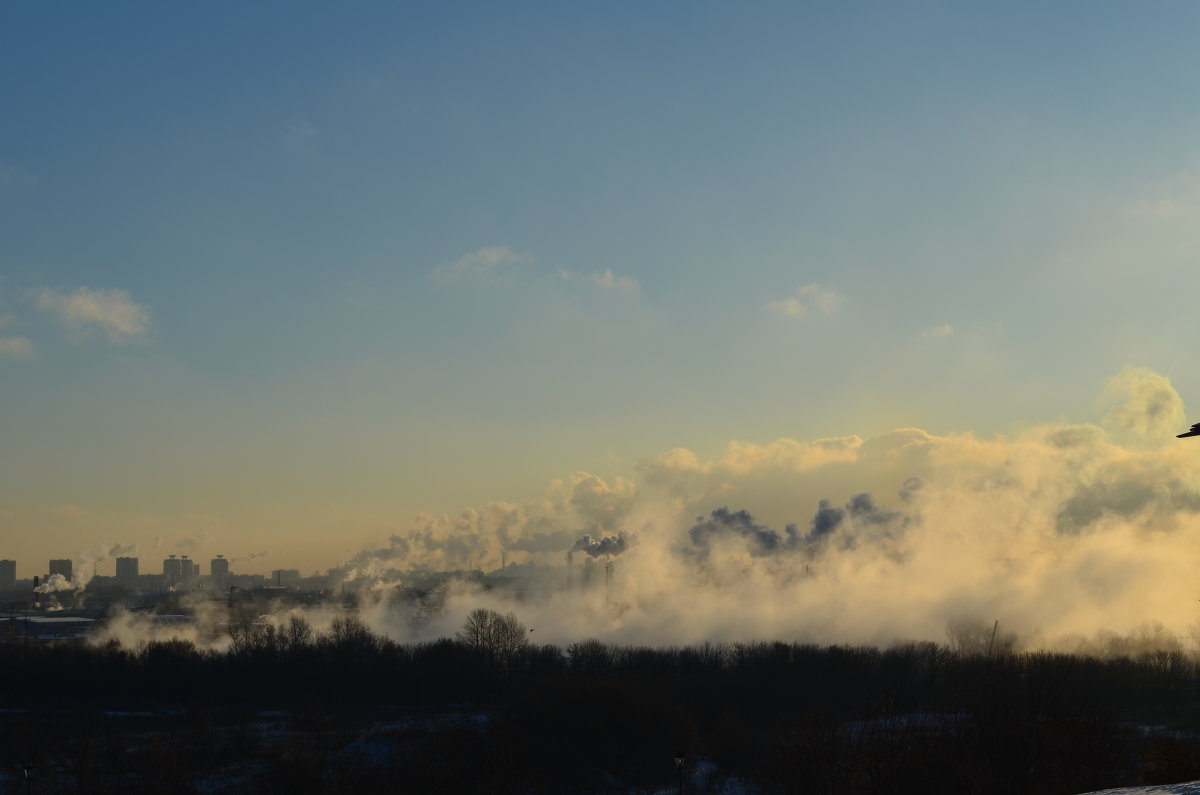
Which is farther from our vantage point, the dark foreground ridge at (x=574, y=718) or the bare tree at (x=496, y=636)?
the bare tree at (x=496, y=636)

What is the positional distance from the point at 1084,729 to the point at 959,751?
219 inches

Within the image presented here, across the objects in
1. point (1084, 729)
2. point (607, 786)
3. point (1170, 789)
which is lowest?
point (607, 786)

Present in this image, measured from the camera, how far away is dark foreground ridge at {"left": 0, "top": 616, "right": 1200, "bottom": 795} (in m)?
52.0

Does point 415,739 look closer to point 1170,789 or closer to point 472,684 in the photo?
point 472,684

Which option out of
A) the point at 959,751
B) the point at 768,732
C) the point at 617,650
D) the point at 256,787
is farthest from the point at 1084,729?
the point at 617,650

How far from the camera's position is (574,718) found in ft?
253

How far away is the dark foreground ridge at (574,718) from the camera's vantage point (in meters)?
52.0

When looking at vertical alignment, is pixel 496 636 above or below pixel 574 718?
above

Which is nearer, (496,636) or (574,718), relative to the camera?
(574,718)

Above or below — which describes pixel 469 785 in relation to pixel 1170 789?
below

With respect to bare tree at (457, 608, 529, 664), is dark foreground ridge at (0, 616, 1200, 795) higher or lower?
lower

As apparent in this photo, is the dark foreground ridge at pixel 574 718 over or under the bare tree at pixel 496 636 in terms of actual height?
under

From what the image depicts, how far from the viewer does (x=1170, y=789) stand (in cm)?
2077

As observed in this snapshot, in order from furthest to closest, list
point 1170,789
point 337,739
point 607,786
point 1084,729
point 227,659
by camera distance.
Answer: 1. point 227,659
2. point 337,739
3. point 607,786
4. point 1084,729
5. point 1170,789
